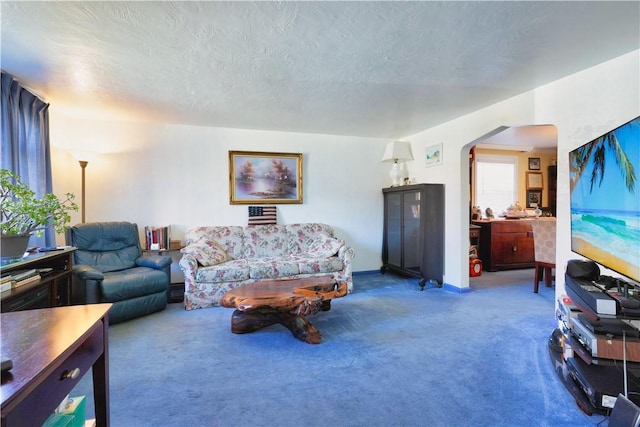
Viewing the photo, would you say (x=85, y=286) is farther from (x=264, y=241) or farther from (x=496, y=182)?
(x=496, y=182)

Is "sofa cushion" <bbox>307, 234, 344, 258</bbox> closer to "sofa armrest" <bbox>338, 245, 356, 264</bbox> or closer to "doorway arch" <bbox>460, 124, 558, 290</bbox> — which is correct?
"sofa armrest" <bbox>338, 245, 356, 264</bbox>

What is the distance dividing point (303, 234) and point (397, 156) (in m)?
1.88

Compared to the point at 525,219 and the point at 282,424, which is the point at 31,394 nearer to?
the point at 282,424

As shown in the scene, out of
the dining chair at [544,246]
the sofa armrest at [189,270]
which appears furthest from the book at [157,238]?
the dining chair at [544,246]

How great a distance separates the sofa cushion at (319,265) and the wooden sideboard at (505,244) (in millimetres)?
2949

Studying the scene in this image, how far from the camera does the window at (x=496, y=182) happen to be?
5.81 metres

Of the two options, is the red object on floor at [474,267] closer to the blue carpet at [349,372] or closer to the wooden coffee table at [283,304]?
the blue carpet at [349,372]

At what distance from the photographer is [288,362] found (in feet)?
7.25

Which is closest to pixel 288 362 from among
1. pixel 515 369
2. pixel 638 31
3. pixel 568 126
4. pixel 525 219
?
pixel 515 369

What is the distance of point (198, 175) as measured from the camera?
4.29m

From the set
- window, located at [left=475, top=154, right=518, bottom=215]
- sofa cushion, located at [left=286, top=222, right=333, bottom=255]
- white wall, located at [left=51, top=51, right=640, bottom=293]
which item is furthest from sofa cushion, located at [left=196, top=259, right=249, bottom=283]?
window, located at [left=475, top=154, right=518, bottom=215]

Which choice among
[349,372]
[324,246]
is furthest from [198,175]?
[349,372]

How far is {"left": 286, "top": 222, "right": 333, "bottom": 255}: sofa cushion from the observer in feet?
14.4

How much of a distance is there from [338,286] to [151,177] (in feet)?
9.85
